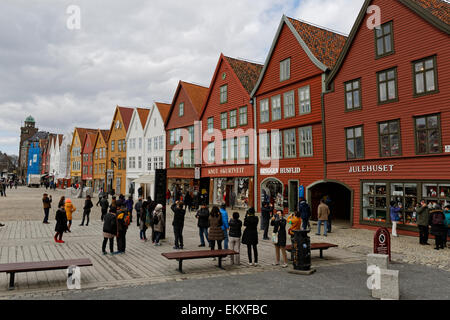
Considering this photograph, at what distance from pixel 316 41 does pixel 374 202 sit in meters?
12.0

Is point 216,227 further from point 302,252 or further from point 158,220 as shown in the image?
point 158,220

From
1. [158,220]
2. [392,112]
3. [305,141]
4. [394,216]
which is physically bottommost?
[394,216]

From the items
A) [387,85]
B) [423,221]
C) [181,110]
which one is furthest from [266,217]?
[181,110]

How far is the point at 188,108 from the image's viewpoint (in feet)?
122

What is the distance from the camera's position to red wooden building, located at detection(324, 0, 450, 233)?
16.0m

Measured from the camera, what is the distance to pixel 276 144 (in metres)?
25.8

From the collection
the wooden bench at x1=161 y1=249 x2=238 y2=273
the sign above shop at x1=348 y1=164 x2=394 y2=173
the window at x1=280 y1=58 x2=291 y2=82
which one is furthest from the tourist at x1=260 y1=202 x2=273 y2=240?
the window at x1=280 y1=58 x2=291 y2=82

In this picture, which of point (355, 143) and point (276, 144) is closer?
point (355, 143)

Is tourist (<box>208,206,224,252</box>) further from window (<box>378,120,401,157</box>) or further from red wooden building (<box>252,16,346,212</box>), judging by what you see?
red wooden building (<box>252,16,346,212</box>)

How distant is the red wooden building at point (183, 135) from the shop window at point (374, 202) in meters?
18.7

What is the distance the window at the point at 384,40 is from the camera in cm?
1817

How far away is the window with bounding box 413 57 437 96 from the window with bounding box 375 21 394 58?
1773 mm
